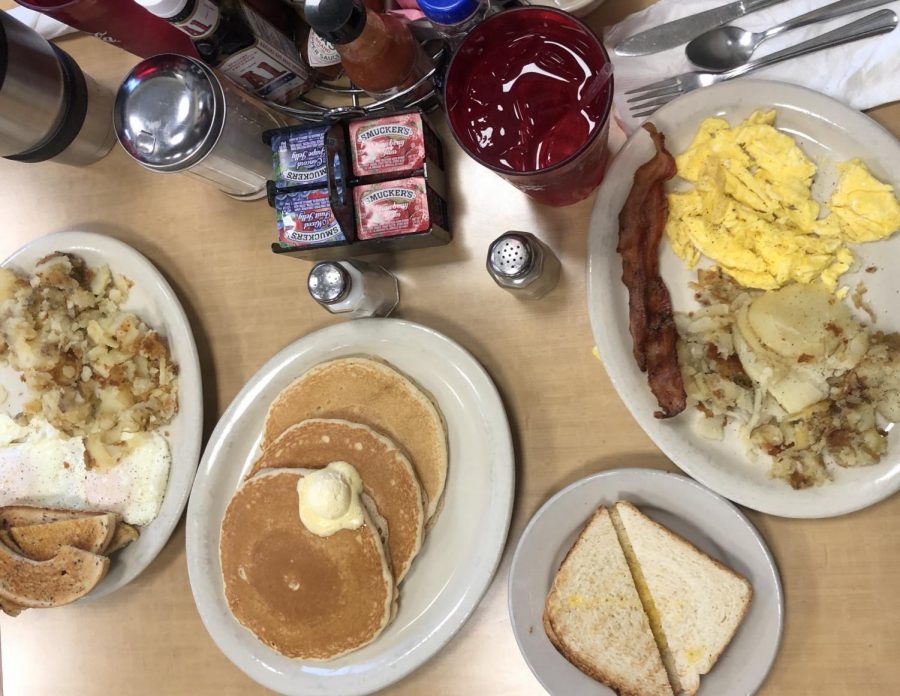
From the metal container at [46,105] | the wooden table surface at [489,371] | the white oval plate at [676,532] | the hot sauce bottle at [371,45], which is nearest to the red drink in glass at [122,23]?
the metal container at [46,105]

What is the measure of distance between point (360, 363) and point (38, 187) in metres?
0.98

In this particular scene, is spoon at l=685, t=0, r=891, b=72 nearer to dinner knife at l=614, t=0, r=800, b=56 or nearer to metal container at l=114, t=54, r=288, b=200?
dinner knife at l=614, t=0, r=800, b=56

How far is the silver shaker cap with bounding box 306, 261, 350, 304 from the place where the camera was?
1247 mm

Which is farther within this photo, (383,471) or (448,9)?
(383,471)

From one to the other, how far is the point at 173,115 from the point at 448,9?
54 cm

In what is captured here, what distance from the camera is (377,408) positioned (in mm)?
1377

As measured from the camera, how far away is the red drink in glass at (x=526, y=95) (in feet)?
3.75

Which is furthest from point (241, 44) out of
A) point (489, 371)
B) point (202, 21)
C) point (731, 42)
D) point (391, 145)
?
point (731, 42)

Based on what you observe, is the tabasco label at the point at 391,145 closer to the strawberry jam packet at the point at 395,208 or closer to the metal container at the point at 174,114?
the strawberry jam packet at the point at 395,208

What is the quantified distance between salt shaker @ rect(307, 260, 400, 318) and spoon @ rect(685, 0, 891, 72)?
0.69 m

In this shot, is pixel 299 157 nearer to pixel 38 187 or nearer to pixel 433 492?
pixel 433 492

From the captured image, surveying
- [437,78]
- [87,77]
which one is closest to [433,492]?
[437,78]

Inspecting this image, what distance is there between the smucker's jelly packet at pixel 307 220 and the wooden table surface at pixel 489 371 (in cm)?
17

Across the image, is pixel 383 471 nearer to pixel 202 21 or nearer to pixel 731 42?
pixel 202 21
